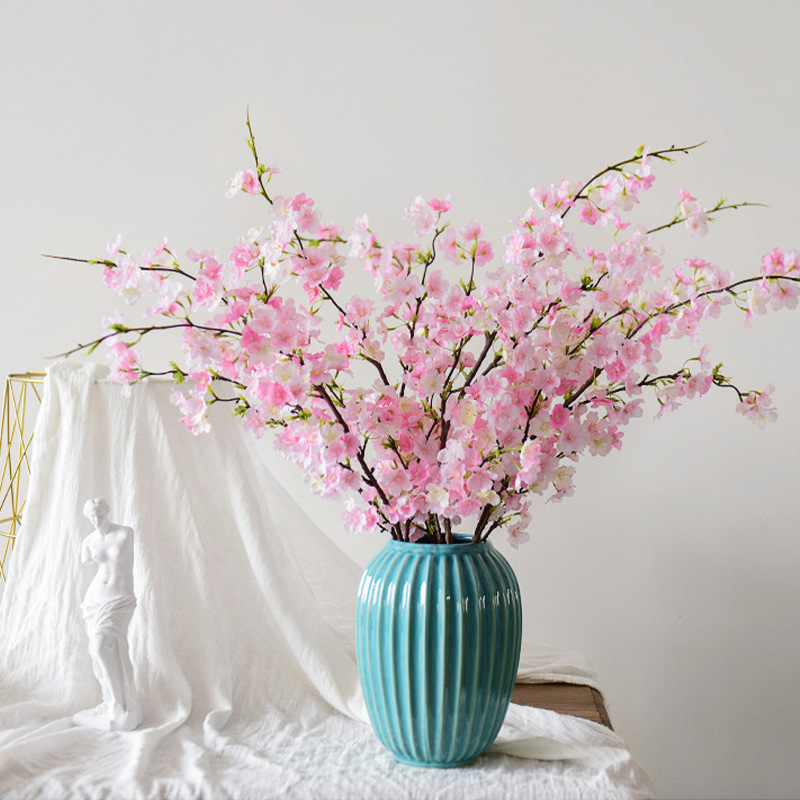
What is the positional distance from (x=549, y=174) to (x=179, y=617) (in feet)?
3.43

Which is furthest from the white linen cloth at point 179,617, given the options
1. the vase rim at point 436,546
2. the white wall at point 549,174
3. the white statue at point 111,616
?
the white wall at point 549,174

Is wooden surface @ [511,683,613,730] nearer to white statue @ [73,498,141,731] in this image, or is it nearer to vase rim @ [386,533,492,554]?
vase rim @ [386,533,492,554]

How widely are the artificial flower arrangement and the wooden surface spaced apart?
1.28 feet

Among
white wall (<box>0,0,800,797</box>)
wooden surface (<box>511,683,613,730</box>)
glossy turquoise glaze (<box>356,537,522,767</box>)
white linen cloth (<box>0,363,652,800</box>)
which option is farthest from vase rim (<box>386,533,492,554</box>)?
white wall (<box>0,0,800,797</box>)

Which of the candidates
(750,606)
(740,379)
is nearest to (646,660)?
(750,606)

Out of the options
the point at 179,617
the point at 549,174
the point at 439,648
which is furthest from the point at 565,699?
the point at 549,174

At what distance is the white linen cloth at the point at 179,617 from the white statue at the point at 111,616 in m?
0.03

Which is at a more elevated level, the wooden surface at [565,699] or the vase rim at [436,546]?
the vase rim at [436,546]

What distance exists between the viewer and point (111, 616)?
1.18 metres

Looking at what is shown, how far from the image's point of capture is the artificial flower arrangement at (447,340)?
0.97 meters

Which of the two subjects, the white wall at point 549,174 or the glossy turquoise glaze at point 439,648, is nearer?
the glossy turquoise glaze at point 439,648

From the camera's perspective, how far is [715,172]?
1.76 m

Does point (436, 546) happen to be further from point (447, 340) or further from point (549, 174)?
point (549, 174)

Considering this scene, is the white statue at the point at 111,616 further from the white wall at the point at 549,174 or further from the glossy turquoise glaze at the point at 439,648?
the white wall at the point at 549,174
